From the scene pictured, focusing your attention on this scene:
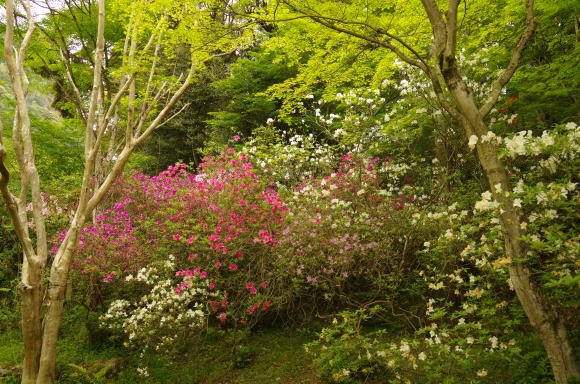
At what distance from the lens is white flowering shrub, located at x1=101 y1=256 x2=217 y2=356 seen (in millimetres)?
4582

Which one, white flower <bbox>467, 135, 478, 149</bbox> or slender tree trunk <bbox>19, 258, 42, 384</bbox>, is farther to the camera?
slender tree trunk <bbox>19, 258, 42, 384</bbox>

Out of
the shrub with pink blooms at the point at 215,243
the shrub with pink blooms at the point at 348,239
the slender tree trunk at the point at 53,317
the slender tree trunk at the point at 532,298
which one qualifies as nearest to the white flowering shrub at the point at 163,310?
the shrub with pink blooms at the point at 215,243

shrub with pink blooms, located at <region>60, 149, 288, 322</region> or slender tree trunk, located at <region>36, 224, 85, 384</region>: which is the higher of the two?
shrub with pink blooms, located at <region>60, 149, 288, 322</region>

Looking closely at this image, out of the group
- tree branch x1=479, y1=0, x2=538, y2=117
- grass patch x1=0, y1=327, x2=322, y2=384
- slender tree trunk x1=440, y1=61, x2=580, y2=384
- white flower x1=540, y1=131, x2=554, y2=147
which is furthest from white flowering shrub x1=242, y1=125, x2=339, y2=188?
white flower x1=540, y1=131, x2=554, y2=147

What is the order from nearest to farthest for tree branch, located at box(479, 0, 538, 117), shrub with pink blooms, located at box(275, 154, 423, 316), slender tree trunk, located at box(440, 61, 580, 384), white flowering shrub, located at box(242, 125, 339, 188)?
1. slender tree trunk, located at box(440, 61, 580, 384)
2. tree branch, located at box(479, 0, 538, 117)
3. shrub with pink blooms, located at box(275, 154, 423, 316)
4. white flowering shrub, located at box(242, 125, 339, 188)

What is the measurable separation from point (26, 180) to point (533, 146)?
4837mm

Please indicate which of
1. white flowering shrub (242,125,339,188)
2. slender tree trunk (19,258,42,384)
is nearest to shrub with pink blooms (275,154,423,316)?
white flowering shrub (242,125,339,188)

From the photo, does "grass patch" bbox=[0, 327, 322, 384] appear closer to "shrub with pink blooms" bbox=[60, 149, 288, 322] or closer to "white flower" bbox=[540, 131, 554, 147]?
"shrub with pink blooms" bbox=[60, 149, 288, 322]

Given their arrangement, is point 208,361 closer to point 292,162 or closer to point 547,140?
point 292,162

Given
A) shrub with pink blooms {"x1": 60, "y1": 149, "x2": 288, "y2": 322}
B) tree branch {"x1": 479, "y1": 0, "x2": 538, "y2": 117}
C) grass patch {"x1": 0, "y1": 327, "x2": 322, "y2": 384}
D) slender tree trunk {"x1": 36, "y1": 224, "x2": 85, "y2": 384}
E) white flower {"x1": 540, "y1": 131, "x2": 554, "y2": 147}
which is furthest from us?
shrub with pink blooms {"x1": 60, "y1": 149, "x2": 288, "y2": 322}

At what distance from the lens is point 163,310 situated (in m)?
4.88

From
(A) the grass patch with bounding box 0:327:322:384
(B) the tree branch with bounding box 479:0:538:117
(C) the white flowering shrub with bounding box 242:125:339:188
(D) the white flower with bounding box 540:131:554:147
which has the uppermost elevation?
(C) the white flowering shrub with bounding box 242:125:339:188

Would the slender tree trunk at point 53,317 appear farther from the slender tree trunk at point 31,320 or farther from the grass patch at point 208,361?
the grass patch at point 208,361

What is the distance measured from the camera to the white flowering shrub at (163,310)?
4582 millimetres
